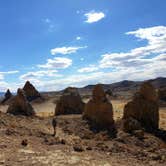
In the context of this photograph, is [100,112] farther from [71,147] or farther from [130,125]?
[71,147]

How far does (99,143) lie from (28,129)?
447 cm

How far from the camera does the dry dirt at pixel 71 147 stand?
15.3 metres

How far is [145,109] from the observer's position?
27281mm

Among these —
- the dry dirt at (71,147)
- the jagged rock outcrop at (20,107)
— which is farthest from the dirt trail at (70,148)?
the jagged rock outcrop at (20,107)

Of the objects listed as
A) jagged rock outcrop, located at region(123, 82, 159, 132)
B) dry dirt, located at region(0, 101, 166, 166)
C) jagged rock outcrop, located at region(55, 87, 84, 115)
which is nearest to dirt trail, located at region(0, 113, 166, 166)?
dry dirt, located at region(0, 101, 166, 166)

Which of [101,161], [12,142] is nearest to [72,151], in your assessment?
[101,161]

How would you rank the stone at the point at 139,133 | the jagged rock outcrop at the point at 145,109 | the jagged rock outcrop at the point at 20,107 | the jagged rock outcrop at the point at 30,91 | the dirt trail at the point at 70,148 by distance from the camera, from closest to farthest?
the dirt trail at the point at 70,148
the stone at the point at 139,133
the jagged rock outcrop at the point at 145,109
the jagged rock outcrop at the point at 20,107
the jagged rock outcrop at the point at 30,91

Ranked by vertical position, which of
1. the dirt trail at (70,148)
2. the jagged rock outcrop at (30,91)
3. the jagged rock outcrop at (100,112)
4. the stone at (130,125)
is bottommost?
the dirt trail at (70,148)

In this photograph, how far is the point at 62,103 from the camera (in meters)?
35.3

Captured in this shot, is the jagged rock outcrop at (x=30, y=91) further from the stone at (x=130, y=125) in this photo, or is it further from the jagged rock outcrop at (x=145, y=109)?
the stone at (x=130, y=125)

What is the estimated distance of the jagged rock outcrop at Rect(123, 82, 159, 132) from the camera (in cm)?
2725

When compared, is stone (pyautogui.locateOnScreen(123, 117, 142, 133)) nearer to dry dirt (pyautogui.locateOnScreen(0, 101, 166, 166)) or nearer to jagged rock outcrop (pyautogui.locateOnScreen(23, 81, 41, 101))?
dry dirt (pyautogui.locateOnScreen(0, 101, 166, 166))

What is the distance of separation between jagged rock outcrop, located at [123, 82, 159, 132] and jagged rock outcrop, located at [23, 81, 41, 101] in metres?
A: 39.0

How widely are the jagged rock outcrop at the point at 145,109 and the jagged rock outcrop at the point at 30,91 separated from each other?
128 ft
